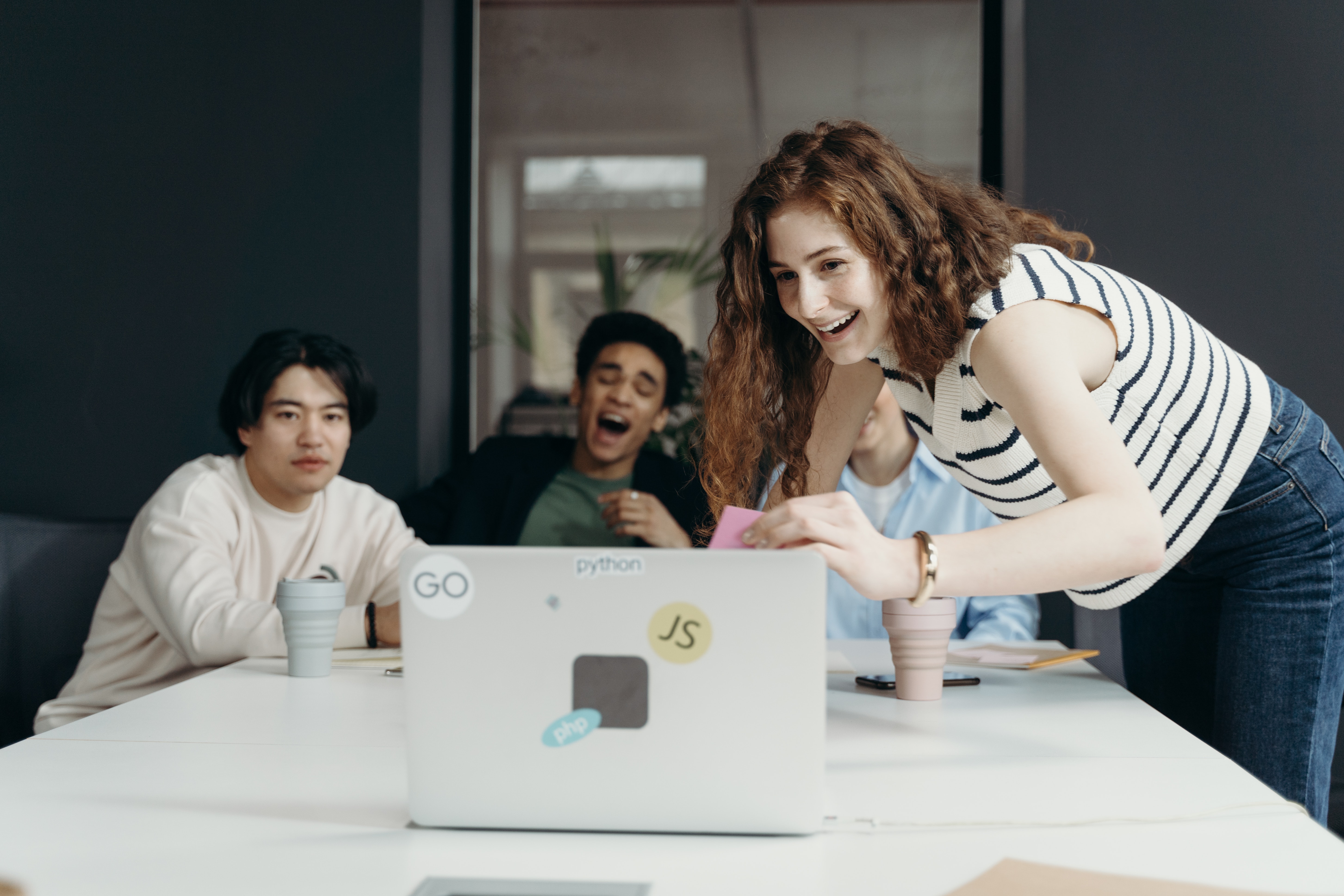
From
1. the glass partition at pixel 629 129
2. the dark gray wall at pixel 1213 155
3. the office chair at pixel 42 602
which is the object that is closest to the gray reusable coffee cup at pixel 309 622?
the office chair at pixel 42 602

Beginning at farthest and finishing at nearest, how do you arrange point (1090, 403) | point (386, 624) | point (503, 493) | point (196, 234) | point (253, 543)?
1. point (196, 234)
2. point (503, 493)
3. point (253, 543)
4. point (386, 624)
5. point (1090, 403)

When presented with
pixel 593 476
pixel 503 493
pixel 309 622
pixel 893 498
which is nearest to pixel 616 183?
pixel 593 476

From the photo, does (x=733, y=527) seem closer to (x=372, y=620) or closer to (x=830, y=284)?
(x=830, y=284)

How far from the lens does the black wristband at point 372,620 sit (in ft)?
5.27

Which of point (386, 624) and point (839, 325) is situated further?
point (386, 624)

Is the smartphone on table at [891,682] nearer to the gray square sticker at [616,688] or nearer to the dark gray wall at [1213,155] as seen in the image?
the gray square sticker at [616,688]

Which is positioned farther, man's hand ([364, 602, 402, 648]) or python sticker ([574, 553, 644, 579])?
man's hand ([364, 602, 402, 648])

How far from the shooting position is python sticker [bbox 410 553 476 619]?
688 mm

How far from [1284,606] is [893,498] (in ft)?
3.89

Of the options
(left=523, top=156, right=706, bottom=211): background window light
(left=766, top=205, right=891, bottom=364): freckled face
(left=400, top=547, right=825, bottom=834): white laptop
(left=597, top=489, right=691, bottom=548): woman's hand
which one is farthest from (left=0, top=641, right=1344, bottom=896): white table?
(left=523, top=156, right=706, bottom=211): background window light

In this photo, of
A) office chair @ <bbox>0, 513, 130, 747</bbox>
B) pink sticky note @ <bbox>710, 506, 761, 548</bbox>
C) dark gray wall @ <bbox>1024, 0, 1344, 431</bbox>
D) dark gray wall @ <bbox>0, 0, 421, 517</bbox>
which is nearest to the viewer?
pink sticky note @ <bbox>710, 506, 761, 548</bbox>

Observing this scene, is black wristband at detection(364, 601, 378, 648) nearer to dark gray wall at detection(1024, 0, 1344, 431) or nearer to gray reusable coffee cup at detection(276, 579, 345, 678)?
gray reusable coffee cup at detection(276, 579, 345, 678)

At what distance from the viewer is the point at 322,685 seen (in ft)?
4.24

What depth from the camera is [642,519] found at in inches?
101
